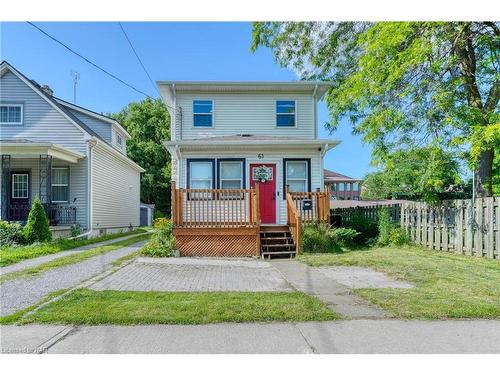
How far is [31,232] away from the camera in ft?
36.1

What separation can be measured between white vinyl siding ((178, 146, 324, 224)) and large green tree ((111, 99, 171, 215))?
776 inches

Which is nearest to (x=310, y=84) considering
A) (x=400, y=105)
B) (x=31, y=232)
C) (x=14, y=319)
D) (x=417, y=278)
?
(x=400, y=105)

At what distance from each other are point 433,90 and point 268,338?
892 centimetres

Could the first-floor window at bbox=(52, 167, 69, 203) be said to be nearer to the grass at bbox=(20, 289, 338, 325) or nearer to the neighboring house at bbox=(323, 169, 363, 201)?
the grass at bbox=(20, 289, 338, 325)

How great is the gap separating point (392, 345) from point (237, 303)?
75.8 inches

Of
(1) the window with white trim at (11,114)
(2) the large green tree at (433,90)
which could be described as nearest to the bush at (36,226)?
(1) the window with white trim at (11,114)

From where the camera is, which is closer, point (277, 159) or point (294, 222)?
point (294, 222)

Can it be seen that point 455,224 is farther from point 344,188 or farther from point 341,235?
point 344,188

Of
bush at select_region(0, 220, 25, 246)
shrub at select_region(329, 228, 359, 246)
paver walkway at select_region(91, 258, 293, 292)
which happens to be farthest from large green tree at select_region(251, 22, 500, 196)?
bush at select_region(0, 220, 25, 246)

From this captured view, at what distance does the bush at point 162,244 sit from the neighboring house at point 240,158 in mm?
339

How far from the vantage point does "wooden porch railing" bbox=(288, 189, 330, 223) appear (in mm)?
10438

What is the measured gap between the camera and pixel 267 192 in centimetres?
1224

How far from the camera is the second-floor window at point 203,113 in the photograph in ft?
43.7

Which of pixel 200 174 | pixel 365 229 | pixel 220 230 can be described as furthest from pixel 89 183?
pixel 365 229
